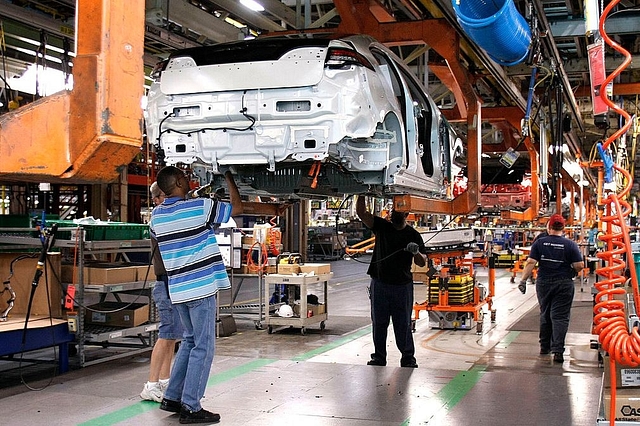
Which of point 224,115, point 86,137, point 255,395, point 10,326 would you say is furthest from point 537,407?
point 10,326

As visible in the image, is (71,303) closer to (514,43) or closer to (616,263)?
(514,43)

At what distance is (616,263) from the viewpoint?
3.19 m

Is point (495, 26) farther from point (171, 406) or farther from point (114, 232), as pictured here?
point (114, 232)

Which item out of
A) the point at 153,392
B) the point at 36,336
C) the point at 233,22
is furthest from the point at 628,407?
the point at 233,22

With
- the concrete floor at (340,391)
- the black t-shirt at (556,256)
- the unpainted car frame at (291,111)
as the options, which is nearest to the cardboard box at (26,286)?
the concrete floor at (340,391)

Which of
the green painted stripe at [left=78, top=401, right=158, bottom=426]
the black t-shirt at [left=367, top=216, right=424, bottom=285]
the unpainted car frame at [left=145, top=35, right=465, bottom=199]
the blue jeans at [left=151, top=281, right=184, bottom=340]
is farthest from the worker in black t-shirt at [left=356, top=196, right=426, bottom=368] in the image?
the green painted stripe at [left=78, top=401, right=158, bottom=426]

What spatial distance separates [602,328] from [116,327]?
580 centimetres

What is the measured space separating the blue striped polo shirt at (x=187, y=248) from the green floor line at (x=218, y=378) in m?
1.05

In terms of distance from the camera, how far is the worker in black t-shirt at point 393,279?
690cm

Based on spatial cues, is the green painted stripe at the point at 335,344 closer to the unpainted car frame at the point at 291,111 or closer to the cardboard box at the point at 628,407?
the unpainted car frame at the point at 291,111

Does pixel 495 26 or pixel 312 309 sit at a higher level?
pixel 495 26

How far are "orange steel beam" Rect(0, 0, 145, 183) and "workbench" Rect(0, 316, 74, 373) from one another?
13.2 feet

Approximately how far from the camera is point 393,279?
6910mm

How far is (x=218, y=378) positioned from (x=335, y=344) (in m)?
2.92
